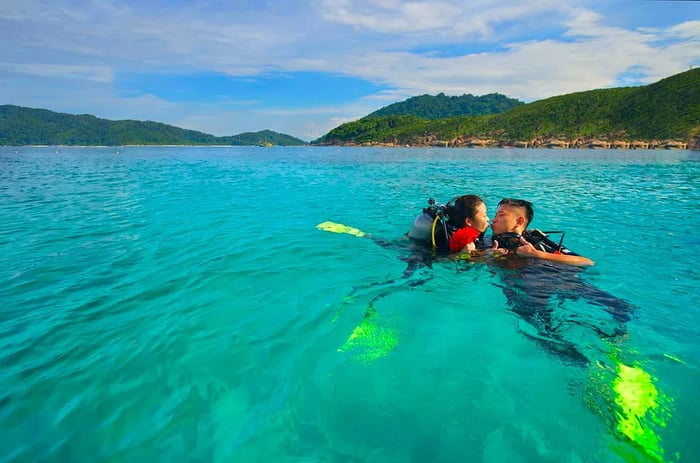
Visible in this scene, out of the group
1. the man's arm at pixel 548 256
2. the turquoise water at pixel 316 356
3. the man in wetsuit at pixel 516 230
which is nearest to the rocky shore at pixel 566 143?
the turquoise water at pixel 316 356

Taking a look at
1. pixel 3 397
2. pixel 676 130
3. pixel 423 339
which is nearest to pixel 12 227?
pixel 3 397

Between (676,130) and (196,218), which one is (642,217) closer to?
(196,218)

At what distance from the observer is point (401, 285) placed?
5984 millimetres

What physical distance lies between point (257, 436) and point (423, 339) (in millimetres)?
2222

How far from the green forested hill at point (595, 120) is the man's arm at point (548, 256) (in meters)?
91.8

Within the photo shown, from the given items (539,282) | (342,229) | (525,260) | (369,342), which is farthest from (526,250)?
(342,229)

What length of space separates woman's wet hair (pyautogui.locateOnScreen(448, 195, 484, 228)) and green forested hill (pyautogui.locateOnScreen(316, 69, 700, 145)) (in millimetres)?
92374

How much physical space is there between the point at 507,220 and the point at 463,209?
2.65 ft

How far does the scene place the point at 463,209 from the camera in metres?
6.71

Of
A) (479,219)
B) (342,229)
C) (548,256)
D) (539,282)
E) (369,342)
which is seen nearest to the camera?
(369,342)

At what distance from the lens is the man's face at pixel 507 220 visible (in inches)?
253

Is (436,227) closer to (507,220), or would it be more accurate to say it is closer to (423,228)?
(423,228)

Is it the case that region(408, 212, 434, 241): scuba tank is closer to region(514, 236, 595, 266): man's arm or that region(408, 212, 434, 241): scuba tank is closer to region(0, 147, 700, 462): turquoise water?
region(0, 147, 700, 462): turquoise water

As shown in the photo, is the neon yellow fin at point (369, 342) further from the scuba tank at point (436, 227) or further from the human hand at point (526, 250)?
the human hand at point (526, 250)
